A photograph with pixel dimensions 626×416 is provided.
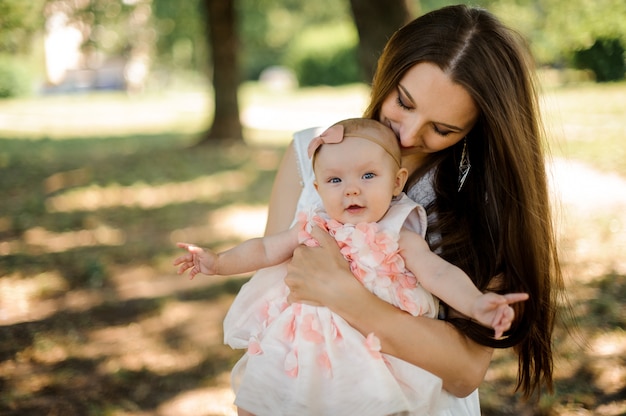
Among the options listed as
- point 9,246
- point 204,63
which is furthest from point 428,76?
point 204,63

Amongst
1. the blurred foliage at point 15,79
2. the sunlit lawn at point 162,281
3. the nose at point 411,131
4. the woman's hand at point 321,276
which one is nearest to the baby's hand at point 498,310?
the woman's hand at point 321,276

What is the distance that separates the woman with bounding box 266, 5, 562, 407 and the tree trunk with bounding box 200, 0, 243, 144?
10.5 meters

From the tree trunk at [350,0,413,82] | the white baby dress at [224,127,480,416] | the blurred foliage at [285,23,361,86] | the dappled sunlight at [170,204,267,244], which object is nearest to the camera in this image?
the white baby dress at [224,127,480,416]

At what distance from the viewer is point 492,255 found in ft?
6.99

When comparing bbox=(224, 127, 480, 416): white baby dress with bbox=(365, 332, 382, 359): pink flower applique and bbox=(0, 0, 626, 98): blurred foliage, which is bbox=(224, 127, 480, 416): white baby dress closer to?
bbox=(365, 332, 382, 359): pink flower applique

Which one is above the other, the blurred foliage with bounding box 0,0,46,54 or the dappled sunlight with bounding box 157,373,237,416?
the blurred foliage with bounding box 0,0,46,54

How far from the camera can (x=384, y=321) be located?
74.4 inches

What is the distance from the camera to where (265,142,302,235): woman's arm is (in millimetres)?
2438

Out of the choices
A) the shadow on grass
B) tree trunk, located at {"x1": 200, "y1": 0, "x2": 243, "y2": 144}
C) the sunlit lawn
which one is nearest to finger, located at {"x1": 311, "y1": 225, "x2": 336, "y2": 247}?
the sunlit lawn

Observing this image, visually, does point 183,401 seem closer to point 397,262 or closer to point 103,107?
point 397,262

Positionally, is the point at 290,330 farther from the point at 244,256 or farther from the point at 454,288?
the point at 454,288

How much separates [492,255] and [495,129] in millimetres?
413

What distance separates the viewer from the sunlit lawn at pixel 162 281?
361 centimetres

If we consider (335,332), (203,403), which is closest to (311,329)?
(335,332)
